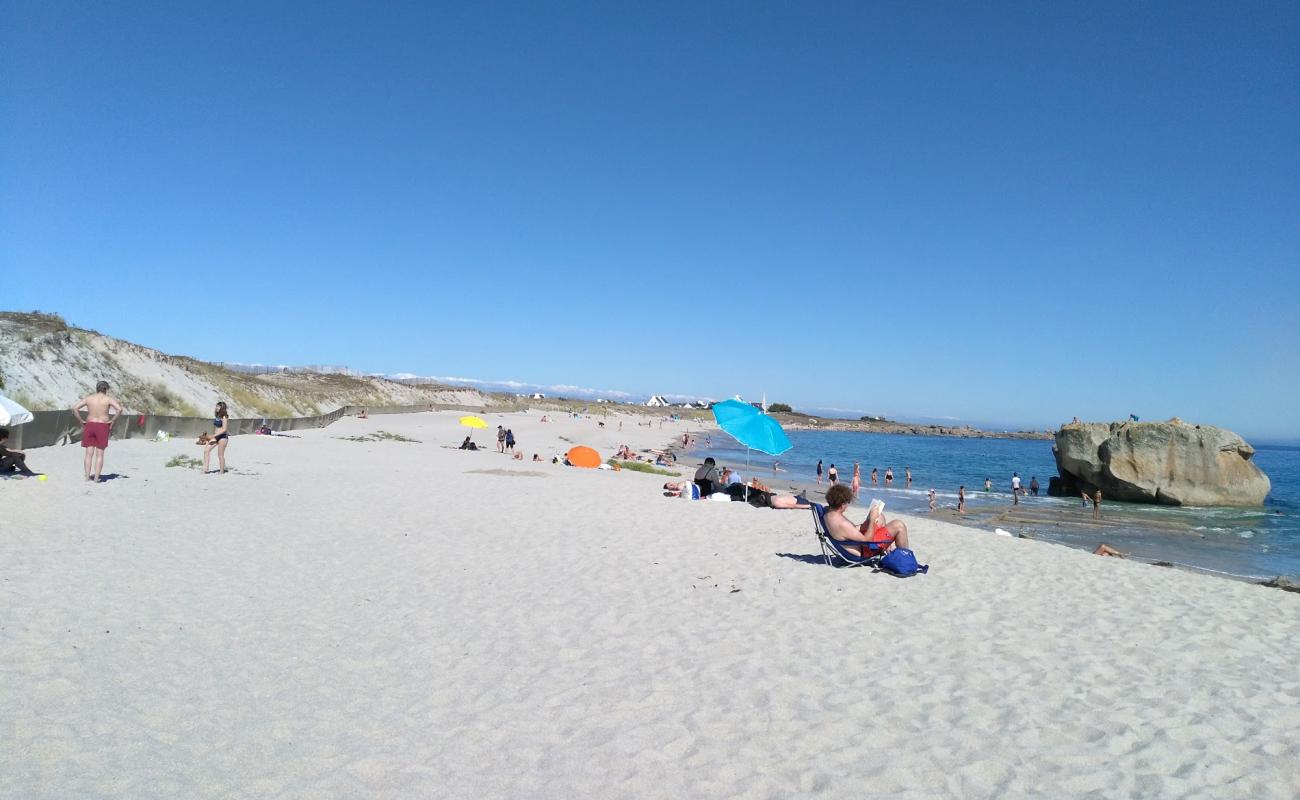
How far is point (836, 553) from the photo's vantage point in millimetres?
8609

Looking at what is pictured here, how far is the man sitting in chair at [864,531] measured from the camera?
833 cm

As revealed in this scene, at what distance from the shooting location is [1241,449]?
2614 cm

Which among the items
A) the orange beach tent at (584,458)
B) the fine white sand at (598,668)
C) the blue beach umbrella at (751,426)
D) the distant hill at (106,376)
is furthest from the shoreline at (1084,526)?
the distant hill at (106,376)

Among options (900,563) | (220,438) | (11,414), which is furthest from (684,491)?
(11,414)

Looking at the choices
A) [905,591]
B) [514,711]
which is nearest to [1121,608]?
[905,591]

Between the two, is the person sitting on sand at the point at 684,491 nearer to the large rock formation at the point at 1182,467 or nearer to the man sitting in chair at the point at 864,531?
the man sitting in chair at the point at 864,531

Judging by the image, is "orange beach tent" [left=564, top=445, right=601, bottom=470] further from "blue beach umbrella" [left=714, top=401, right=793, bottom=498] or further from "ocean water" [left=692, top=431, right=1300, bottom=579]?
"blue beach umbrella" [left=714, top=401, right=793, bottom=498]

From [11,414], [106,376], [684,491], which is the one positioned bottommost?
[684,491]

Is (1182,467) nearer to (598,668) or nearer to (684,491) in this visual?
(684,491)

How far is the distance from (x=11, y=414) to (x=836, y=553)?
15118 mm

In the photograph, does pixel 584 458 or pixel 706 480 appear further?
pixel 584 458

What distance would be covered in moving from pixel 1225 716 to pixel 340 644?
6018mm

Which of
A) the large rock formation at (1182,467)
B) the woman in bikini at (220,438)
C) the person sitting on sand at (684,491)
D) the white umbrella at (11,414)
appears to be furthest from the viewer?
the large rock formation at (1182,467)

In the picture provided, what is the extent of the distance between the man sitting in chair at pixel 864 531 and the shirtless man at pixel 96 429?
11354 millimetres
